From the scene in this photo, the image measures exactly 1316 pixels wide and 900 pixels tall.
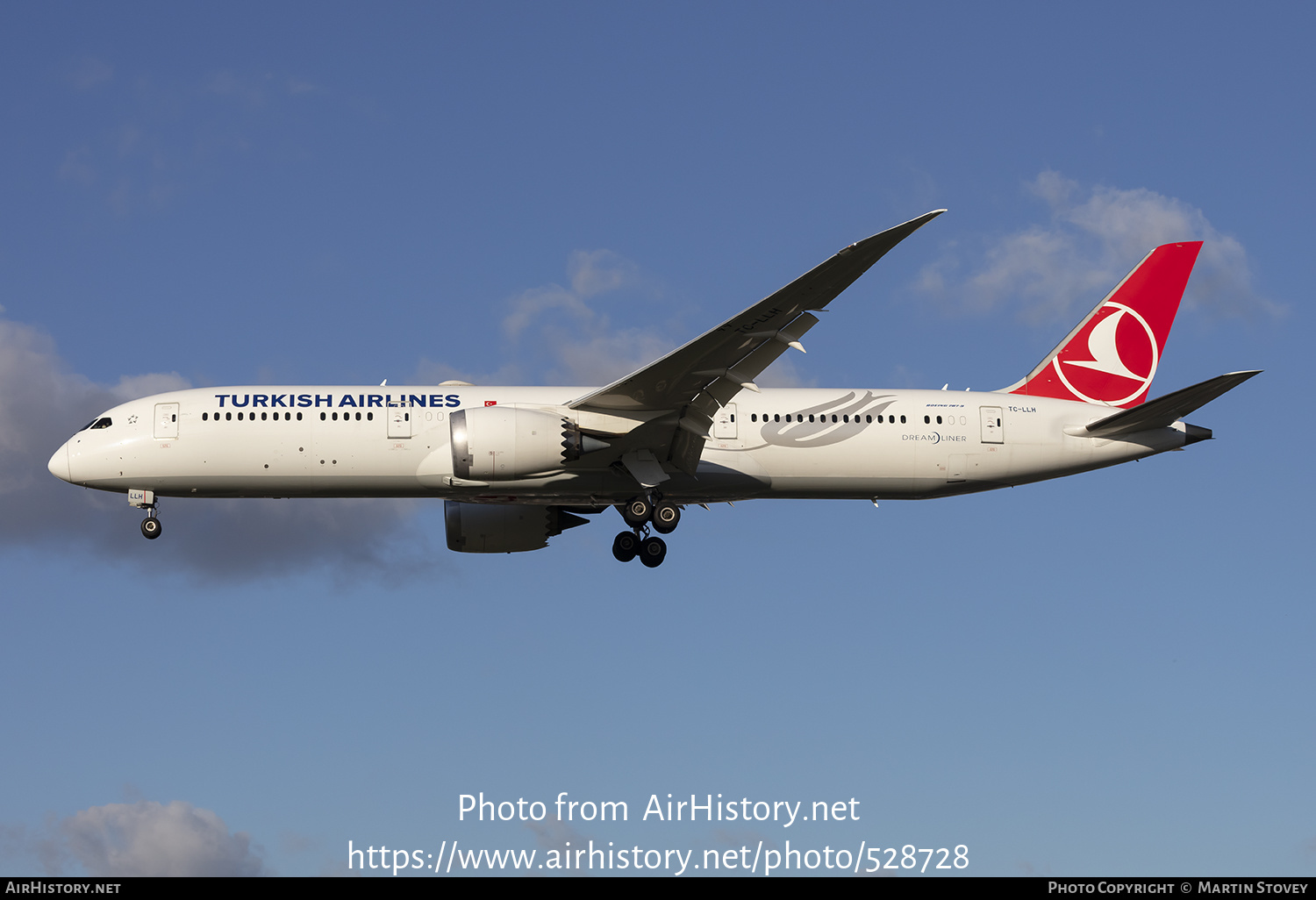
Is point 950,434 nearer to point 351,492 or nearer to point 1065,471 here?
point 1065,471

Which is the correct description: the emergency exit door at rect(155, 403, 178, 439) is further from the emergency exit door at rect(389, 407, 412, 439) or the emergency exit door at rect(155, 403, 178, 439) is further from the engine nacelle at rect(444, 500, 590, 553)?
the engine nacelle at rect(444, 500, 590, 553)

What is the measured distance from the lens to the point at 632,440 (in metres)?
34.2

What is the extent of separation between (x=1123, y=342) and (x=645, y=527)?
14.4 meters

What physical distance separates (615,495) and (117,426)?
12.3m

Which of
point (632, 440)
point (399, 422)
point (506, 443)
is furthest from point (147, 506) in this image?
point (632, 440)

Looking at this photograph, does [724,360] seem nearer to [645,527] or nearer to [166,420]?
[645,527]

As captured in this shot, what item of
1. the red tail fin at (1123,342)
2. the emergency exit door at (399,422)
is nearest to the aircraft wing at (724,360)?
the emergency exit door at (399,422)

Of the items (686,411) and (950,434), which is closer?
(686,411)

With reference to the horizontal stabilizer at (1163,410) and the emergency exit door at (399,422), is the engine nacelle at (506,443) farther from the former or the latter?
the horizontal stabilizer at (1163,410)

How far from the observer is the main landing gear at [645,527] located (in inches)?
1393

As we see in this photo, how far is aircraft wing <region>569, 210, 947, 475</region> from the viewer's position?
28266 millimetres

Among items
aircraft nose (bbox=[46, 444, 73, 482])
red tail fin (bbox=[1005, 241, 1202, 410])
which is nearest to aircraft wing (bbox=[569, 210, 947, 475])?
red tail fin (bbox=[1005, 241, 1202, 410])
